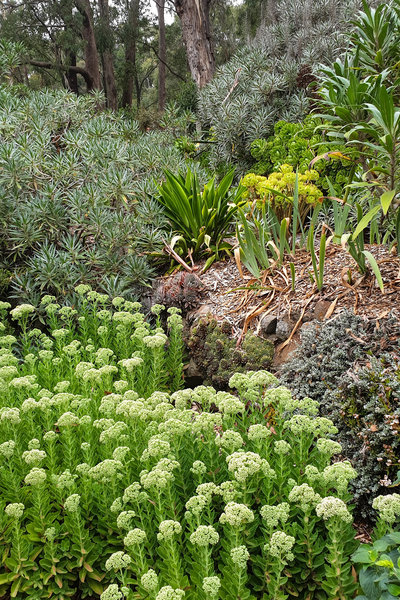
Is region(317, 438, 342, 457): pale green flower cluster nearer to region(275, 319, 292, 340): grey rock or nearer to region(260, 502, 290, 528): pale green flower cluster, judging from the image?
region(260, 502, 290, 528): pale green flower cluster

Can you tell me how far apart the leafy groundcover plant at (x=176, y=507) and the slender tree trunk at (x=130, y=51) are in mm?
19995

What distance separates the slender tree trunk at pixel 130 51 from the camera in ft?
67.9

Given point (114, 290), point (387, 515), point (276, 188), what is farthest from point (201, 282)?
point (387, 515)

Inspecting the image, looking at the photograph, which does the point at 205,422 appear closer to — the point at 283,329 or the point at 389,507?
the point at 389,507

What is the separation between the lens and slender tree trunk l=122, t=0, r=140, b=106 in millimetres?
20688

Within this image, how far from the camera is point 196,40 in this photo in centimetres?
1105

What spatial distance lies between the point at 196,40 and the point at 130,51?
12410 mm

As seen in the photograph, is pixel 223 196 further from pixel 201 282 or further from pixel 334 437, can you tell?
pixel 334 437

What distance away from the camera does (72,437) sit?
271cm

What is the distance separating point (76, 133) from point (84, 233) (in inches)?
68.8

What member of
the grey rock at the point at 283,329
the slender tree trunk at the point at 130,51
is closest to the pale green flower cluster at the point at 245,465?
the grey rock at the point at 283,329

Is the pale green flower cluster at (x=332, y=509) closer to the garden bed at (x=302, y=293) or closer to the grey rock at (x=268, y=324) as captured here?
the garden bed at (x=302, y=293)

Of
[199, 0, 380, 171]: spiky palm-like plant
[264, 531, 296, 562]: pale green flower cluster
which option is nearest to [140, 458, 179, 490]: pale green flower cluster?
[264, 531, 296, 562]: pale green flower cluster

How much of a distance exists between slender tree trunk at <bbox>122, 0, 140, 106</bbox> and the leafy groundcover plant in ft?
65.6
